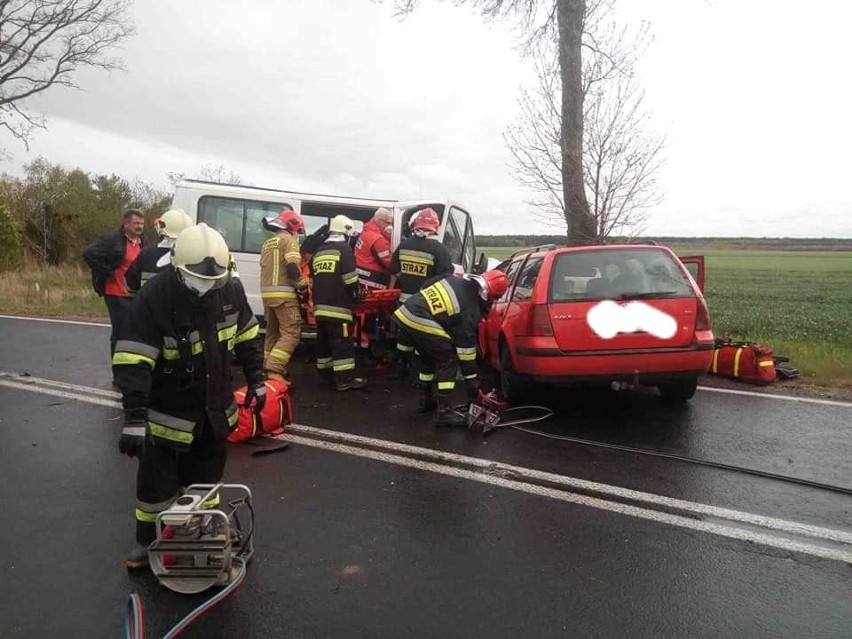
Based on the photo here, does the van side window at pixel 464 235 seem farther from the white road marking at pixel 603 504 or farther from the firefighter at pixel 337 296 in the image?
the white road marking at pixel 603 504

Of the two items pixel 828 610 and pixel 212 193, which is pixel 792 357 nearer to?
pixel 828 610

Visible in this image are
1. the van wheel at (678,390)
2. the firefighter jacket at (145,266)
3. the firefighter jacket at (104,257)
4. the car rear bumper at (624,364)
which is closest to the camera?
the car rear bumper at (624,364)

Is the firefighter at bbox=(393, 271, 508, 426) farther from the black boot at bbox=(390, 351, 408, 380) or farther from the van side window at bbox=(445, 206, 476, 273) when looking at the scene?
the van side window at bbox=(445, 206, 476, 273)

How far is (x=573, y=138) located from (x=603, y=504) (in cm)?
796

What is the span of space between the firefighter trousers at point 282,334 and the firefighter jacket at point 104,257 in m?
1.58

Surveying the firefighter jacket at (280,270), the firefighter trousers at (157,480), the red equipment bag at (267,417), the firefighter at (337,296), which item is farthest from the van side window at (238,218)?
the firefighter trousers at (157,480)

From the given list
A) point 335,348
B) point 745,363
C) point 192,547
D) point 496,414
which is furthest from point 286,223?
point 745,363

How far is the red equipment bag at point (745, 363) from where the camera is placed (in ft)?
23.1

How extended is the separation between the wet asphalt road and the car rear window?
1.14 metres

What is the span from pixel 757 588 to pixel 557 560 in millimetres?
895

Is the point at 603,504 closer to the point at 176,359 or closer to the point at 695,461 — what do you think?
the point at 695,461

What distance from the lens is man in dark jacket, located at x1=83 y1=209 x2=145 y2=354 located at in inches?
262

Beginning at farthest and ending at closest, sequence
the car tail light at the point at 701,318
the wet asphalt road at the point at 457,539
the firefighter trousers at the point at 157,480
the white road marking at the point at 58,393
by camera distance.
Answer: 1. the white road marking at the point at 58,393
2. the car tail light at the point at 701,318
3. the firefighter trousers at the point at 157,480
4. the wet asphalt road at the point at 457,539

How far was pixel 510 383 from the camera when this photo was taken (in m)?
6.25
